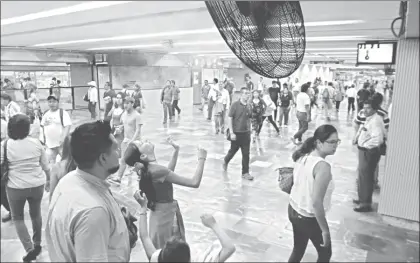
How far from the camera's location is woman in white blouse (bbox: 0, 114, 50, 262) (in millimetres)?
3367

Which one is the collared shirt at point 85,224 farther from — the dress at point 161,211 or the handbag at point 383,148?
the handbag at point 383,148

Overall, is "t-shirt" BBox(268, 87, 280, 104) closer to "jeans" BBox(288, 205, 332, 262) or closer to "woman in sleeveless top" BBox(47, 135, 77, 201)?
"jeans" BBox(288, 205, 332, 262)

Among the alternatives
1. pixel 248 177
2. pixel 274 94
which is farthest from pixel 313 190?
pixel 274 94

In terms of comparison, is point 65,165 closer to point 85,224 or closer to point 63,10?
point 85,224

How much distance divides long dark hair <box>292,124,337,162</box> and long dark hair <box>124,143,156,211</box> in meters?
1.29

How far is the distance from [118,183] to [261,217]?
7.93ft

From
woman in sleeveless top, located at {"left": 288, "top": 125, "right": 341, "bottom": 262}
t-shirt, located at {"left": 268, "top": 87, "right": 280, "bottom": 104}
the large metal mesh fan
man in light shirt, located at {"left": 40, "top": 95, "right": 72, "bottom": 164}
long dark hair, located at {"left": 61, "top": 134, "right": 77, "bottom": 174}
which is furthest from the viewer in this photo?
t-shirt, located at {"left": 268, "top": 87, "right": 280, "bottom": 104}

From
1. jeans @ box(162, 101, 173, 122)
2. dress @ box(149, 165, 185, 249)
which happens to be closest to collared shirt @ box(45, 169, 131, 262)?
dress @ box(149, 165, 185, 249)

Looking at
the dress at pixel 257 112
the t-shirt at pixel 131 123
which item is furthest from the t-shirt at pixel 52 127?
the dress at pixel 257 112

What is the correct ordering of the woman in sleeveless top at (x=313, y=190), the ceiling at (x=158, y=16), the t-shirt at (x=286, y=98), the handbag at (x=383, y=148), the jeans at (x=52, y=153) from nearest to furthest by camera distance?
the woman in sleeveless top at (x=313, y=190) < the handbag at (x=383, y=148) < the ceiling at (x=158, y=16) < the jeans at (x=52, y=153) < the t-shirt at (x=286, y=98)

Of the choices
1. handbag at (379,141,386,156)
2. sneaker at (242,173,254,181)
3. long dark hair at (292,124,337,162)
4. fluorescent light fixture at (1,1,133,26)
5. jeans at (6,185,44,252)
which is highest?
fluorescent light fixture at (1,1,133,26)

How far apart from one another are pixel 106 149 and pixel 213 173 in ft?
16.8

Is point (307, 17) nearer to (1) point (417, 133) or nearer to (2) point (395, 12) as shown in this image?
(2) point (395, 12)

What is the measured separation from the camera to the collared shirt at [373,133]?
15.6ft
